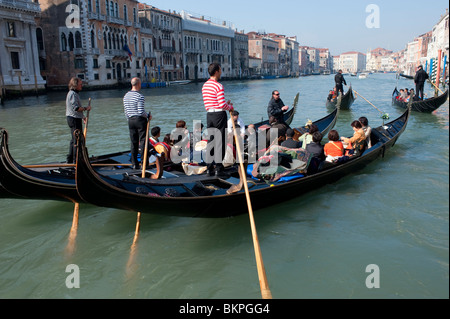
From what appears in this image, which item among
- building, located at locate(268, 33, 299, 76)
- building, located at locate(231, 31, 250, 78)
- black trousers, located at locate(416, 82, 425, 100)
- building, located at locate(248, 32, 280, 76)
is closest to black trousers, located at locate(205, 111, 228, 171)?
black trousers, located at locate(416, 82, 425, 100)

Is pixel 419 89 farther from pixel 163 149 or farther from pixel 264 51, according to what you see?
pixel 264 51

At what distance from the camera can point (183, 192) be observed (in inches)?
99.2

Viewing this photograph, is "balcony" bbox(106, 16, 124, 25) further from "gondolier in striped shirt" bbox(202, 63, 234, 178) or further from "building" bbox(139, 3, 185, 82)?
"gondolier in striped shirt" bbox(202, 63, 234, 178)

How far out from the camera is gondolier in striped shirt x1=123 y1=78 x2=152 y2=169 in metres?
3.07

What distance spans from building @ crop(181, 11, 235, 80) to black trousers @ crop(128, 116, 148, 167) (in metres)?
29.2

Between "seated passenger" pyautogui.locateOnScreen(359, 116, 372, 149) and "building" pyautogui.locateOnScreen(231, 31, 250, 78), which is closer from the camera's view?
"seated passenger" pyautogui.locateOnScreen(359, 116, 372, 149)

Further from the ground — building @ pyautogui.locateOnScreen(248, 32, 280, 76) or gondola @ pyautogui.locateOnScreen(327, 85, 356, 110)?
building @ pyautogui.locateOnScreen(248, 32, 280, 76)

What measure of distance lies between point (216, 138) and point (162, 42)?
1070 inches

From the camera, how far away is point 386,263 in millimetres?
2266

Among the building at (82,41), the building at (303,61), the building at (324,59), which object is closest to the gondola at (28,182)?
the building at (82,41)

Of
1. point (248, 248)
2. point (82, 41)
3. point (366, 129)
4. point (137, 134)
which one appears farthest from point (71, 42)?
point (248, 248)

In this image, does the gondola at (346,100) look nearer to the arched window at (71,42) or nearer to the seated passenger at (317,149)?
the seated passenger at (317,149)
